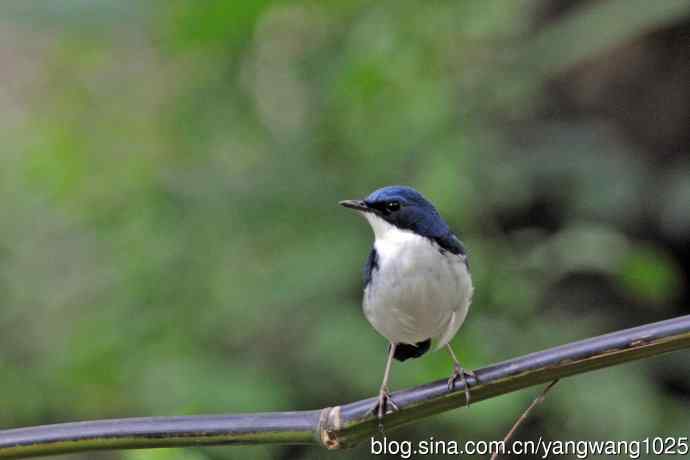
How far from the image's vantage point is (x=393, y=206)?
9.59 feet

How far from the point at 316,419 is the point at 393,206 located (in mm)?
1058

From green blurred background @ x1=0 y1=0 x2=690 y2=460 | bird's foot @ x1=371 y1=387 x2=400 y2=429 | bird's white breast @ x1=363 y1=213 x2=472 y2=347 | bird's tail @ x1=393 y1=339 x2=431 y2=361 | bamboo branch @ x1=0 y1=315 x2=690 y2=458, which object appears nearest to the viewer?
bamboo branch @ x1=0 y1=315 x2=690 y2=458

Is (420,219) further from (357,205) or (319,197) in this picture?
(319,197)

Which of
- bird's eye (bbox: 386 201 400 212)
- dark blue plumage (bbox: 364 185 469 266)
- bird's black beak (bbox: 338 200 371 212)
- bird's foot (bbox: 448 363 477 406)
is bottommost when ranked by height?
bird's foot (bbox: 448 363 477 406)

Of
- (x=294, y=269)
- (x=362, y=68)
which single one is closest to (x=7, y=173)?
(x=294, y=269)

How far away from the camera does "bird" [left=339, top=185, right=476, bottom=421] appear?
105 inches

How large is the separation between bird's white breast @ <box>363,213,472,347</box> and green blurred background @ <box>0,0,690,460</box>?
105cm

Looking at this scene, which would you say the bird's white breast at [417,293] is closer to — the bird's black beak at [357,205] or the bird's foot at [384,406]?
the bird's black beak at [357,205]

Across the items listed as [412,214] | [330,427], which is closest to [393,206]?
[412,214]

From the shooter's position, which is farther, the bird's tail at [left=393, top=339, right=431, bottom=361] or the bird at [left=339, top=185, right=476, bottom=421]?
the bird's tail at [left=393, top=339, right=431, bottom=361]

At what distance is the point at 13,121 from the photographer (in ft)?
26.0

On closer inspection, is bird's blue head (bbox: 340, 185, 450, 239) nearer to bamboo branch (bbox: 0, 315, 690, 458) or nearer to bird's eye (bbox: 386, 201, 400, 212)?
bird's eye (bbox: 386, 201, 400, 212)

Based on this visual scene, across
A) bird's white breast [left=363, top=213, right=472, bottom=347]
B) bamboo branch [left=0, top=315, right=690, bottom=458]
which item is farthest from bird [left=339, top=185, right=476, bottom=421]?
bamboo branch [left=0, top=315, right=690, bottom=458]

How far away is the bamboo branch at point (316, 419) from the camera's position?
1.80 m
